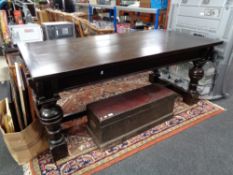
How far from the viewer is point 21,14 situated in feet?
9.98

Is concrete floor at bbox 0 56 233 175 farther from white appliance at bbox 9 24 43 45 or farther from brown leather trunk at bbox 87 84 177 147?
white appliance at bbox 9 24 43 45

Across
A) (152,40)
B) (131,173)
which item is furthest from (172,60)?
(131,173)

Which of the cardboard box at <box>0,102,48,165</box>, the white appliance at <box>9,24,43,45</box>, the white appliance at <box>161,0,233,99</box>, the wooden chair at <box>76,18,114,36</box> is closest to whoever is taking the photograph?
the cardboard box at <box>0,102,48,165</box>

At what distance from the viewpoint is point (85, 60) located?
1.15 metres

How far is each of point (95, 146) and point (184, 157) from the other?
0.73 metres

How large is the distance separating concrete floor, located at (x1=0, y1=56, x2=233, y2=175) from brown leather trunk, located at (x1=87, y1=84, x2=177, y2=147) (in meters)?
0.21

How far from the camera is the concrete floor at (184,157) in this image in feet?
4.22

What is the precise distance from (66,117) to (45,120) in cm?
48

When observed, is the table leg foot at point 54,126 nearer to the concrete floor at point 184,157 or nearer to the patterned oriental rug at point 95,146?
the patterned oriental rug at point 95,146

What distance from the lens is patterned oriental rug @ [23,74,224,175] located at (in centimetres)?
129

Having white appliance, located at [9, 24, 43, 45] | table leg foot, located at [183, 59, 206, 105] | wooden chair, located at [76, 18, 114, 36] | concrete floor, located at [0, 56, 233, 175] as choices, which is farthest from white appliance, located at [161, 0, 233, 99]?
white appliance, located at [9, 24, 43, 45]

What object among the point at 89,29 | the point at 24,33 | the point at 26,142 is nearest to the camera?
the point at 26,142

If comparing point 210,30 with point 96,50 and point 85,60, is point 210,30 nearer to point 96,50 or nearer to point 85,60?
point 96,50

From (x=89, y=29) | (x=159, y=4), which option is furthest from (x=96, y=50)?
(x=89, y=29)
